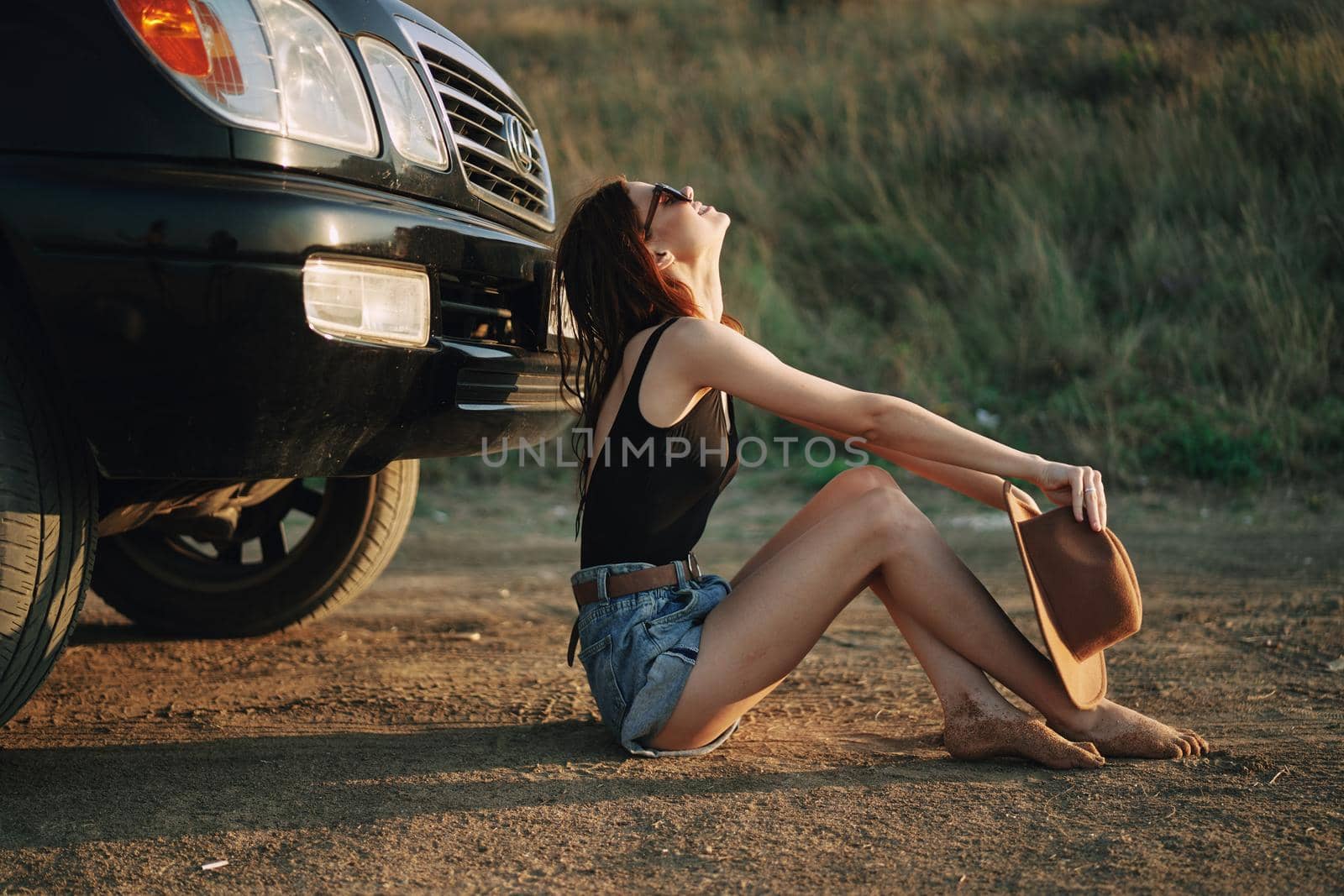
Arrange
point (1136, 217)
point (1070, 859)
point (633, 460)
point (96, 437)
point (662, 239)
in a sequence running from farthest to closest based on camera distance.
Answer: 1. point (1136, 217)
2. point (662, 239)
3. point (633, 460)
4. point (96, 437)
5. point (1070, 859)

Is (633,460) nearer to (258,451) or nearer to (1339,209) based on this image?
(258,451)

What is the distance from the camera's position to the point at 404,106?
2521mm

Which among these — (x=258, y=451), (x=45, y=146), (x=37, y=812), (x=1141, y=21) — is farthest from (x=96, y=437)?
(x=1141, y=21)

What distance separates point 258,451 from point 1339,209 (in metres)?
7.05

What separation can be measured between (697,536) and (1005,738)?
784 millimetres

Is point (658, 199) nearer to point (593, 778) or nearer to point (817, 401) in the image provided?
point (817, 401)

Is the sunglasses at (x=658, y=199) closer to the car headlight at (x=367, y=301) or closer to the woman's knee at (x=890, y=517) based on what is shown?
the car headlight at (x=367, y=301)

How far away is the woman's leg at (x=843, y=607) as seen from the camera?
2.39 meters

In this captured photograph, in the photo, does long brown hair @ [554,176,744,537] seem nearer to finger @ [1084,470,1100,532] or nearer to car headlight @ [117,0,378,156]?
car headlight @ [117,0,378,156]

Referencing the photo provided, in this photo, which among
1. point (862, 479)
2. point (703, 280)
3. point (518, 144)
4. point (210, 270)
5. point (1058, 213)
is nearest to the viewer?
point (210, 270)

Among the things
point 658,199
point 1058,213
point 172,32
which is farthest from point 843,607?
point 1058,213

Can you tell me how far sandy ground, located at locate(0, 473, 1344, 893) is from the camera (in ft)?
6.23

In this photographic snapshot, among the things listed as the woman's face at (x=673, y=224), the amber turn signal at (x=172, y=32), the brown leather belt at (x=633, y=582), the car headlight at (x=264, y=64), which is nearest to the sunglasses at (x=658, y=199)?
the woman's face at (x=673, y=224)

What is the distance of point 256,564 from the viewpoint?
3.47 m
